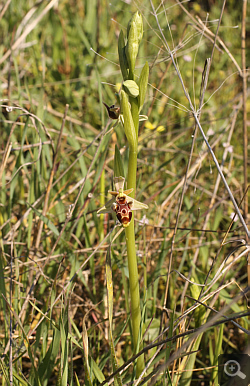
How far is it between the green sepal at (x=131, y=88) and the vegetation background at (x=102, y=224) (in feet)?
0.84

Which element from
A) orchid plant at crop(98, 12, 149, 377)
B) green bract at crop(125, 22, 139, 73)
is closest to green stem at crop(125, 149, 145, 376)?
orchid plant at crop(98, 12, 149, 377)

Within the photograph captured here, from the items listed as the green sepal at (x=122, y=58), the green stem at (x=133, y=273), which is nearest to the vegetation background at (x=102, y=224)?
the green stem at (x=133, y=273)

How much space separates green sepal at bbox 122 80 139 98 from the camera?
1.03 meters

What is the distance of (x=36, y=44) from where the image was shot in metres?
3.08

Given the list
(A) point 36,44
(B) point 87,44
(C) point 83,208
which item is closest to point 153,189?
(C) point 83,208

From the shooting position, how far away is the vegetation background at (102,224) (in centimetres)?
124

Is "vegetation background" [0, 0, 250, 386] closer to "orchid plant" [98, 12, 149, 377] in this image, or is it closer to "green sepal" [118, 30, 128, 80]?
"orchid plant" [98, 12, 149, 377]

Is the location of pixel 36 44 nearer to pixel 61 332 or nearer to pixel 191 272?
pixel 191 272

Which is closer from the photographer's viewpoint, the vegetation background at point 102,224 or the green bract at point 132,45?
the green bract at point 132,45

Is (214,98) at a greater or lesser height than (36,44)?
lesser

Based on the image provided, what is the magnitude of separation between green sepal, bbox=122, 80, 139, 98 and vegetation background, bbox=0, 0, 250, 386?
257 mm

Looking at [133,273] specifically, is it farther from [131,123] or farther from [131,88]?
[131,88]

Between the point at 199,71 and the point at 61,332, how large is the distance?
2.77m

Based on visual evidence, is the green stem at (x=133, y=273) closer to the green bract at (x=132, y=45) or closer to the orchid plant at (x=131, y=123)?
the orchid plant at (x=131, y=123)
